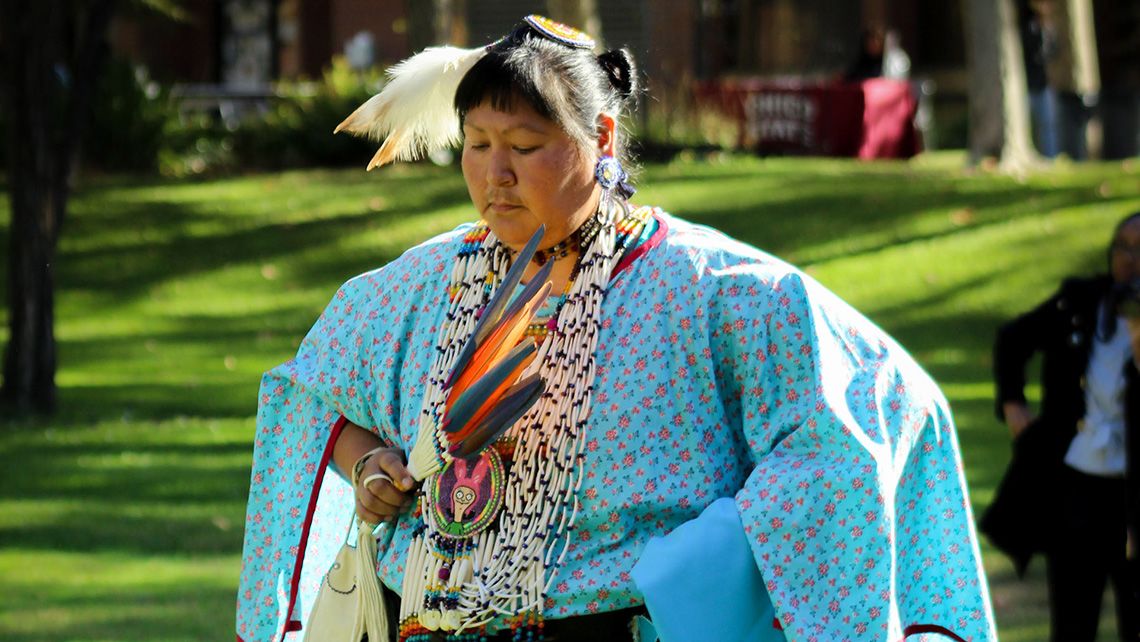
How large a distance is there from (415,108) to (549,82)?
1.19ft

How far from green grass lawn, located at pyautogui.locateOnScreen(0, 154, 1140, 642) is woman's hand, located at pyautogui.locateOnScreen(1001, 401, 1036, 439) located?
979 mm

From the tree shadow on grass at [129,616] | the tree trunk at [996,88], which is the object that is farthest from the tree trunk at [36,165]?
the tree trunk at [996,88]

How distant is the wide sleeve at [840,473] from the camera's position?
2838 millimetres

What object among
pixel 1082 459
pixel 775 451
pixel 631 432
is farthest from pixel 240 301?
pixel 775 451

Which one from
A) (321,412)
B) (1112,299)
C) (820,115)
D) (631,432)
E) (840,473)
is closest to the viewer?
(840,473)

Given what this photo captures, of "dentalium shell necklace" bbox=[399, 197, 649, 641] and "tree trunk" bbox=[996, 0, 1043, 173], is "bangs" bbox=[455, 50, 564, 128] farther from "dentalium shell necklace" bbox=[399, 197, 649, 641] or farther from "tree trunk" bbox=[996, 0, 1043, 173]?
"tree trunk" bbox=[996, 0, 1043, 173]

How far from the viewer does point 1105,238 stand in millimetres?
14469

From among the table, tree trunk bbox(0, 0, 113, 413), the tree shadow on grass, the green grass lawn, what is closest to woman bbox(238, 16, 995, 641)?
the tree shadow on grass

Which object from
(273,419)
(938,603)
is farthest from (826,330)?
(273,419)

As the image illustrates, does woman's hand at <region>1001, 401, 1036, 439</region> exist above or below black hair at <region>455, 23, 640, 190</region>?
below

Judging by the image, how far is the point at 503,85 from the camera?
121 inches

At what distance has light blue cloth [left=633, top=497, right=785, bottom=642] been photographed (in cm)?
282

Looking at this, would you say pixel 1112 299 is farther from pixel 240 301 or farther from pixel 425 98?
pixel 240 301

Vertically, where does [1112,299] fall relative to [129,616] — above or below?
above
